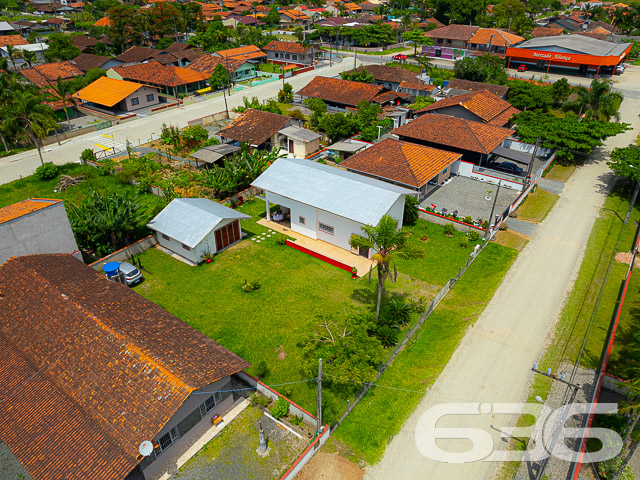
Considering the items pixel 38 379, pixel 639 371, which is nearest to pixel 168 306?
pixel 38 379

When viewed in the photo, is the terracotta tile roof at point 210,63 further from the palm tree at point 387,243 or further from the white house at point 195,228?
the palm tree at point 387,243

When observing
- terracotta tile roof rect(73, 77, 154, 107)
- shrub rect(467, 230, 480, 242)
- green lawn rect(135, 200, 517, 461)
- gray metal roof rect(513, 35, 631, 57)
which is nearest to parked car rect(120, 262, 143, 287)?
green lawn rect(135, 200, 517, 461)

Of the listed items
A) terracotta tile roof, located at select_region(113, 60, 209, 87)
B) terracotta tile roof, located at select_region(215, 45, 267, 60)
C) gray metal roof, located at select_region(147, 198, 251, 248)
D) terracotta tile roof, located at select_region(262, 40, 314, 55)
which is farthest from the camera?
terracotta tile roof, located at select_region(262, 40, 314, 55)

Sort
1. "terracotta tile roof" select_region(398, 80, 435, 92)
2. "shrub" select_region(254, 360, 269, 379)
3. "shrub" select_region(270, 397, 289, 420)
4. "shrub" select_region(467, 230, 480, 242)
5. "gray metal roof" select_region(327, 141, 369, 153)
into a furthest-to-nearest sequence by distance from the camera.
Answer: "terracotta tile roof" select_region(398, 80, 435, 92) < "gray metal roof" select_region(327, 141, 369, 153) < "shrub" select_region(467, 230, 480, 242) < "shrub" select_region(254, 360, 269, 379) < "shrub" select_region(270, 397, 289, 420)

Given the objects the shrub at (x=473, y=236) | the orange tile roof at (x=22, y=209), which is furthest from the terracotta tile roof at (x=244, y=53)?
the shrub at (x=473, y=236)

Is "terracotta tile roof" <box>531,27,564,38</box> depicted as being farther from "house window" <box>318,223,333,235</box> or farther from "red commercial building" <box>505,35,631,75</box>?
"house window" <box>318,223,333,235</box>

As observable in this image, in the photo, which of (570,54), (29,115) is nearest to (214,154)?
(29,115)
